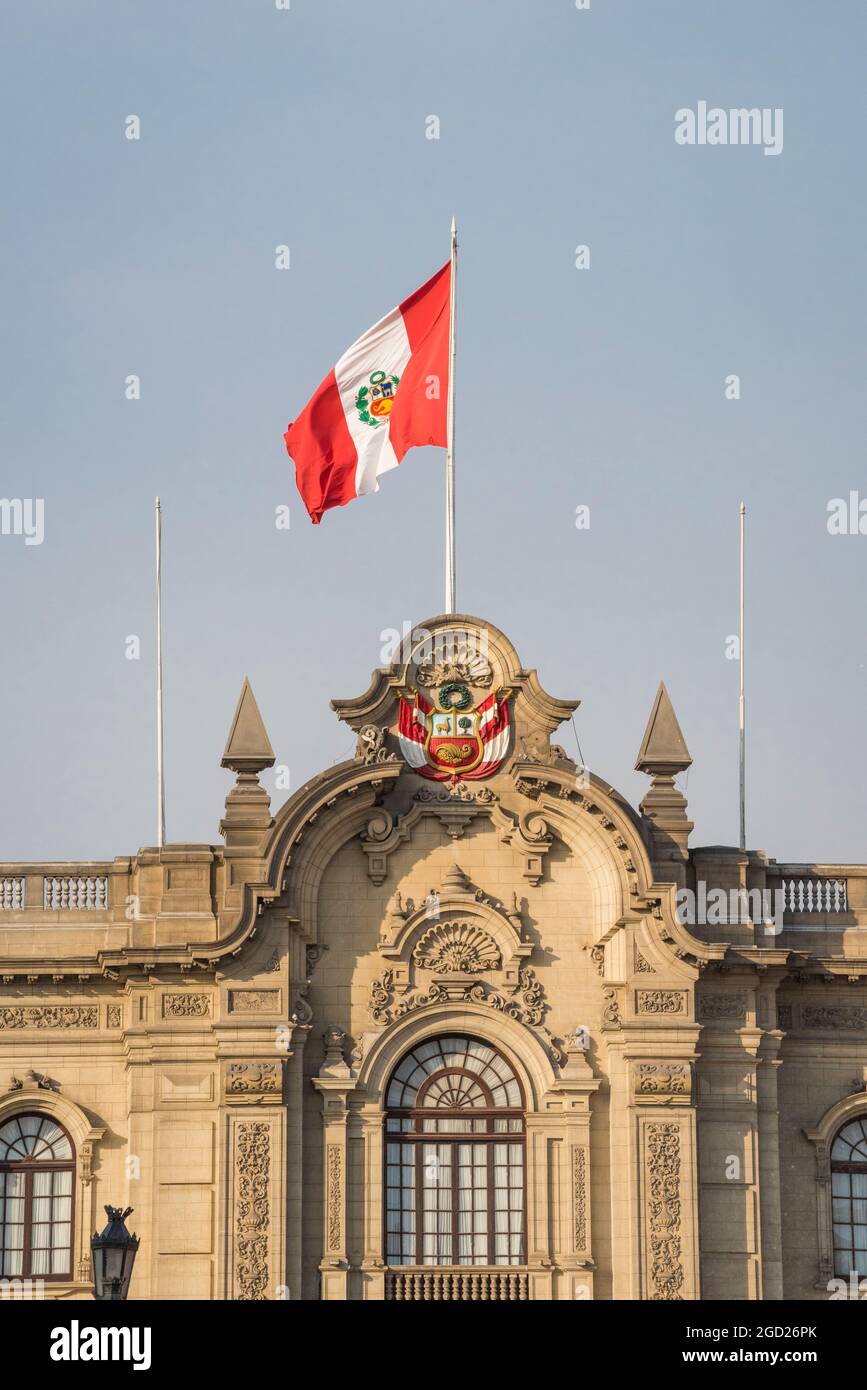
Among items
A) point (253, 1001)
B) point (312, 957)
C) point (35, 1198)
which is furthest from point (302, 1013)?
point (35, 1198)

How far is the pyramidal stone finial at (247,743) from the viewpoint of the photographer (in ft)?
155

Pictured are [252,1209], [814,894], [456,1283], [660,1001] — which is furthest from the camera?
[814,894]

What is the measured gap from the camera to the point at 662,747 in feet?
157

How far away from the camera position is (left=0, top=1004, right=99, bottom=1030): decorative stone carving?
156ft

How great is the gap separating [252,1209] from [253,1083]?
199 cm

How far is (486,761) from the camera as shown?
47.7 m

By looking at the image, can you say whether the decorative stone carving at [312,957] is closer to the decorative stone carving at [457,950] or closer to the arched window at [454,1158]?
the decorative stone carving at [457,950]

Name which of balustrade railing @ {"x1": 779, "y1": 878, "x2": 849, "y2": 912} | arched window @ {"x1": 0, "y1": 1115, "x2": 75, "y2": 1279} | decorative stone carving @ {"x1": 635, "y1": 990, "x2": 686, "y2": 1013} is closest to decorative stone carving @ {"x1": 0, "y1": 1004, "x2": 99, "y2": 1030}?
arched window @ {"x1": 0, "y1": 1115, "x2": 75, "y2": 1279}

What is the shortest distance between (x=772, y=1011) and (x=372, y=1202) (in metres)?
7.44

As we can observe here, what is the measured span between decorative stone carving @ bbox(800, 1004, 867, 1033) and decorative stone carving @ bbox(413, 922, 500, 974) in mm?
5545

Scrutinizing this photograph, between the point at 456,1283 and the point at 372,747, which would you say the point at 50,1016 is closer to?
the point at 372,747

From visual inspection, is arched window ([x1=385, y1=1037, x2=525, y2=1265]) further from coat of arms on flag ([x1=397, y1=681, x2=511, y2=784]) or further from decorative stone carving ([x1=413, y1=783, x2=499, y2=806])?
coat of arms on flag ([x1=397, y1=681, x2=511, y2=784])
